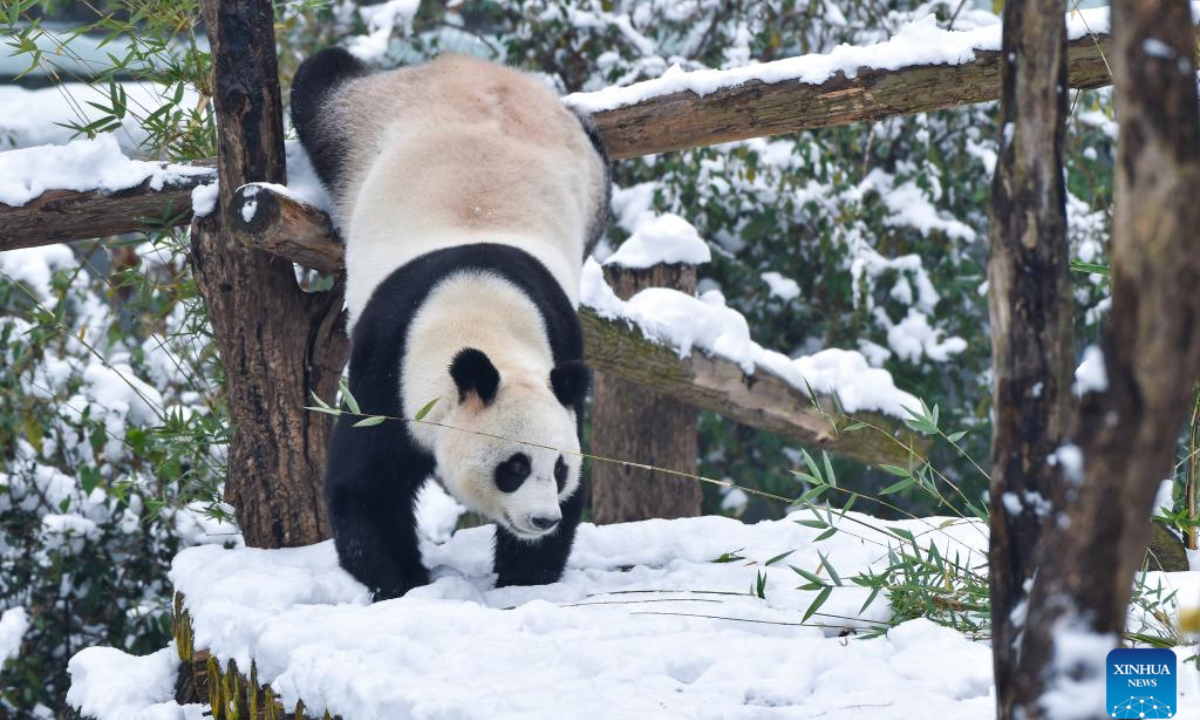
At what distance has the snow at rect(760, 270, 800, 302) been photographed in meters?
6.28

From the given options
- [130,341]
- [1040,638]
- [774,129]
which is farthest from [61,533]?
[1040,638]

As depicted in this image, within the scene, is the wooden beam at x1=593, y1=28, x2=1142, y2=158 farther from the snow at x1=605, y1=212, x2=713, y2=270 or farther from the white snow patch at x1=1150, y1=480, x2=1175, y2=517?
the white snow patch at x1=1150, y1=480, x2=1175, y2=517

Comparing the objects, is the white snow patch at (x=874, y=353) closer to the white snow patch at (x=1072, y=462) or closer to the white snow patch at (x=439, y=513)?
the white snow patch at (x=439, y=513)

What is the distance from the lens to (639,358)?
4250 mm

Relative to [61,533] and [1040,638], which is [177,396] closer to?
[61,533]

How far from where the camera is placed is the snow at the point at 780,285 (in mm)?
6277

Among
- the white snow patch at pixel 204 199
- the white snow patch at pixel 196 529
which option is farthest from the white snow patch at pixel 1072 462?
the white snow patch at pixel 196 529

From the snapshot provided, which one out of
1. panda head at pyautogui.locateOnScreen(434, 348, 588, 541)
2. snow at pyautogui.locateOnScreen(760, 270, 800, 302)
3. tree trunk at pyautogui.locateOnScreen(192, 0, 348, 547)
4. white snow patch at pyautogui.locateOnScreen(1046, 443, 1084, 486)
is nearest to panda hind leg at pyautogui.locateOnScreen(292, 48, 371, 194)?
tree trunk at pyautogui.locateOnScreen(192, 0, 348, 547)

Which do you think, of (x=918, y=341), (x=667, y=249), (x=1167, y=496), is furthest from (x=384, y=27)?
(x=1167, y=496)

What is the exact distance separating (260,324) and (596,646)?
1.61 m

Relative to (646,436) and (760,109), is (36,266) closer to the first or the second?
(646,436)

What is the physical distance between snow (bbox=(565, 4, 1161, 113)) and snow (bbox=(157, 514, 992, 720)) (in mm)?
1281

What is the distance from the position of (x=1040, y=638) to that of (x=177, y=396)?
4.52 metres

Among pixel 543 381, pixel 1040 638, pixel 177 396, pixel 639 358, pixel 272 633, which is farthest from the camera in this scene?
pixel 177 396
